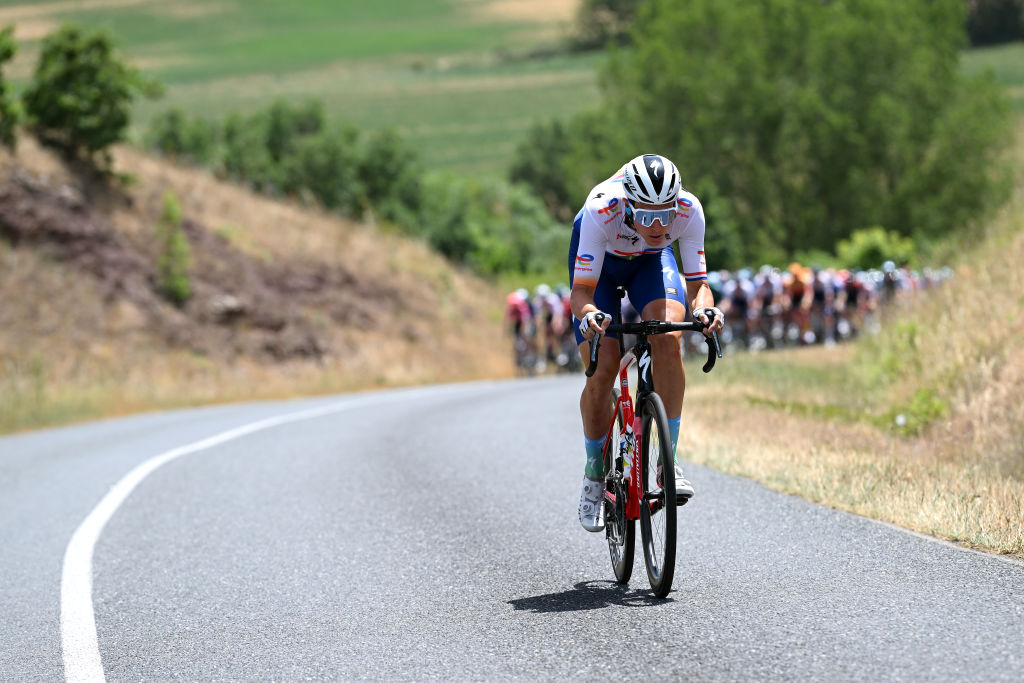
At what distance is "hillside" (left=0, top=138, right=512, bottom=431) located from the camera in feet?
91.7

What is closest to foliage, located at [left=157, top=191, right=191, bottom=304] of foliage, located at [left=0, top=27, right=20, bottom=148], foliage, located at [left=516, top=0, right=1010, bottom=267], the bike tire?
foliage, located at [left=0, top=27, right=20, bottom=148]

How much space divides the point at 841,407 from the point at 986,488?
7225mm

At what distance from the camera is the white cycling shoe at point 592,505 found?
6465 millimetres

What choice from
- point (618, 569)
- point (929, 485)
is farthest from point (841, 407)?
point (618, 569)

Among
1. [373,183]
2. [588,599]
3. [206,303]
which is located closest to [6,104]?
[206,303]

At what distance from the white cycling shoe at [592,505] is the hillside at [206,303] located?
Result: 52.5ft

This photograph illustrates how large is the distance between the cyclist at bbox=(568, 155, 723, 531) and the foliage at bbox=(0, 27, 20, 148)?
1078 inches

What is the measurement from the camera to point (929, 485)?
8.19 metres

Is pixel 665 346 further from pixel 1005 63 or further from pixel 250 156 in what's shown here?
pixel 1005 63

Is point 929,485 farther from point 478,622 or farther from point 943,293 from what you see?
point 943,293

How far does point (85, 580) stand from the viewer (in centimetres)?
699

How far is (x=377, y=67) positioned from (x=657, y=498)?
141837 millimetres

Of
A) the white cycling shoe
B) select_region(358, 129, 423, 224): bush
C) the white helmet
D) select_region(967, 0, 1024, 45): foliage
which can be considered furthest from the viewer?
select_region(967, 0, 1024, 45): foliage

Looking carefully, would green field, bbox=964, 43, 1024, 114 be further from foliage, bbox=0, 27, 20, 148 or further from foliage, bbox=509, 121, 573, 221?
foliage, bbox=0, 27, 20, 148
